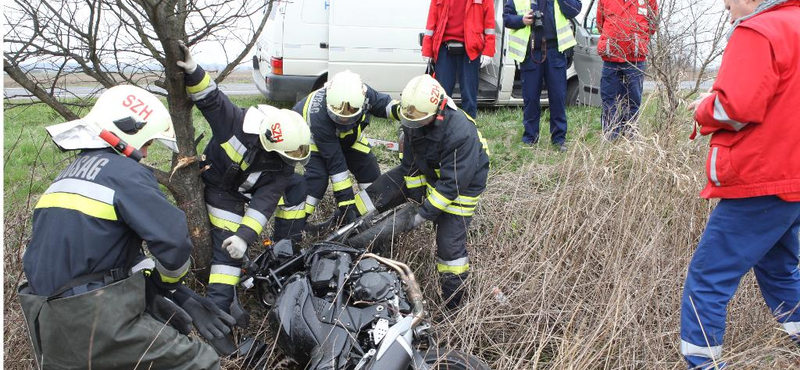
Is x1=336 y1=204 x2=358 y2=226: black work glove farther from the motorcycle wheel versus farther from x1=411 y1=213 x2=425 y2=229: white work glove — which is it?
the motorcycle wheel

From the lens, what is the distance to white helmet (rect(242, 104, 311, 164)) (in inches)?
136

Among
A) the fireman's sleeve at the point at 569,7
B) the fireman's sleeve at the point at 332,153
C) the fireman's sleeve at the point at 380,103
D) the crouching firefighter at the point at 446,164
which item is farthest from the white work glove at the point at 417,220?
the fireman's sleeve at the point at 569,7

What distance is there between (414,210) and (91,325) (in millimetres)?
2195

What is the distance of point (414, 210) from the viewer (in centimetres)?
402

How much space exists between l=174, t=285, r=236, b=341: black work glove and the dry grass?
0.28 m

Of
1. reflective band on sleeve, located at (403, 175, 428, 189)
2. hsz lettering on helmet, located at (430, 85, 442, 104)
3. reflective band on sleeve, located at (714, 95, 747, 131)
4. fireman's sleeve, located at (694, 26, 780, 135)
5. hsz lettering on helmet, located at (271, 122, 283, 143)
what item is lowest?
reflective band on sleeve, located at (403, 175, 428, 189)

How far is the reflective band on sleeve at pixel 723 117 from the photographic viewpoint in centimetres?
247

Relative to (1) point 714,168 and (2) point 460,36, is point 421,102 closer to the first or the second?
(1) point 714,168

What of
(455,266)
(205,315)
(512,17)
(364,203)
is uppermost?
(512,17)

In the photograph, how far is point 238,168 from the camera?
11.7 feet

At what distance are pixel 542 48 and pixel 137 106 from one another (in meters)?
4.53

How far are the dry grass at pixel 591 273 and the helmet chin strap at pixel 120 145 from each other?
109 centimetres

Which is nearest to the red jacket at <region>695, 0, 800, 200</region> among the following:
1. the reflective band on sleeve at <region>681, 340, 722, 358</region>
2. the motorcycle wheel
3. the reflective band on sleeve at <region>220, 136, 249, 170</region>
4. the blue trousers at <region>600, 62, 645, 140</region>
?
the reflective band on sleeve at <region>681, 340, 722, 358</region>

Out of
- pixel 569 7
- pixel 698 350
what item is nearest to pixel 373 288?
pixel 698 350
